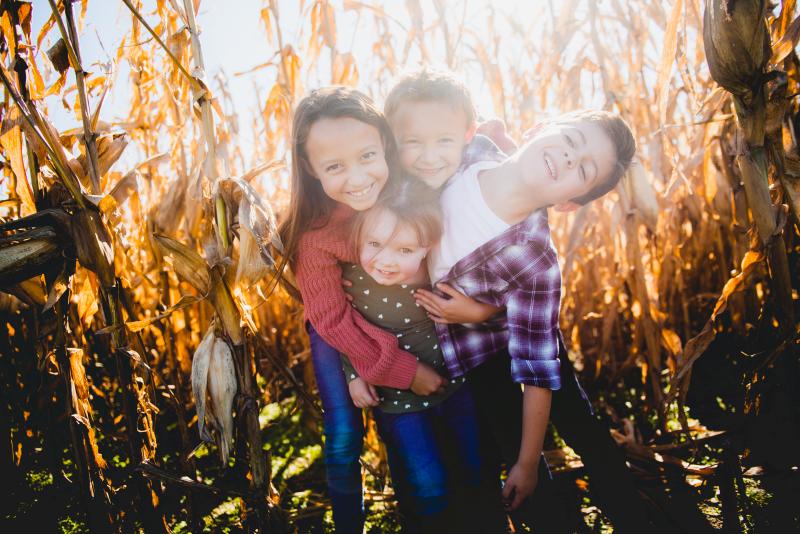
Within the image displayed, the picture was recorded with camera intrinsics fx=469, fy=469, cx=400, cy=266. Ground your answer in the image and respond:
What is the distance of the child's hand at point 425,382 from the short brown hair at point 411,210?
0.28 meters

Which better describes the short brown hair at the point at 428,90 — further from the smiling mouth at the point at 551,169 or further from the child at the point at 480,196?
the smiling mouth at the point at 551,169

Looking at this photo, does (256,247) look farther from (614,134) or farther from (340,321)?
(614,134)

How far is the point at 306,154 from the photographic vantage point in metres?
1.01

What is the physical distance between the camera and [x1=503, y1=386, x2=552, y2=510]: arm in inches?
39.0

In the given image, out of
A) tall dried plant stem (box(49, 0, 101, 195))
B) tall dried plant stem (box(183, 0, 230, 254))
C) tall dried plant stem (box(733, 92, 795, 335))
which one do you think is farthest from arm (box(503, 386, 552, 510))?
tall dried plant stem (box(49, 0, 101, 195))

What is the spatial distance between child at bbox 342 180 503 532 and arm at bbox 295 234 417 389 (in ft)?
0.21

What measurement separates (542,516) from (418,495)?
35 centimetres

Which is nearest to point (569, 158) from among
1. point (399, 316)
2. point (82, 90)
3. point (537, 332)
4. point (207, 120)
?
point (537, 332)

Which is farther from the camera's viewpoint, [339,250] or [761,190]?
[339,250]

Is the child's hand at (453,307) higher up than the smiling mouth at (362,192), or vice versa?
the smiling mouth at (362,192)

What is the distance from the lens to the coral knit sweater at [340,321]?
3.24 ft

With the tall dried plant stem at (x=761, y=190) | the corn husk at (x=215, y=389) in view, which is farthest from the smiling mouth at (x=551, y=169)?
the corn husk at (x=215, y=389)

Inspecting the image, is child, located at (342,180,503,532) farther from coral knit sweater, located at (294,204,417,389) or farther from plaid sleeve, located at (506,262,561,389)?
plaid sleeve, located at (506,262,561,389)

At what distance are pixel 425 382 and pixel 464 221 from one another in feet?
1.18
